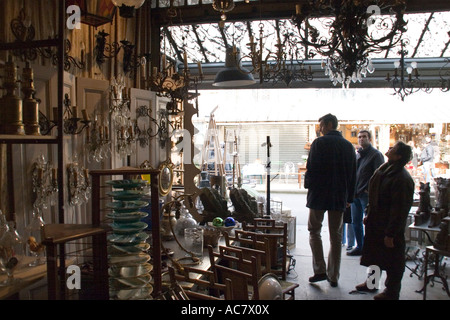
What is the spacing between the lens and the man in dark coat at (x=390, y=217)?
328cm

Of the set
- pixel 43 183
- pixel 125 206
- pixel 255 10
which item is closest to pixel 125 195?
pixel 125 206

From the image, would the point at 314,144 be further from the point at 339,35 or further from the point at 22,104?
the point at 22,104

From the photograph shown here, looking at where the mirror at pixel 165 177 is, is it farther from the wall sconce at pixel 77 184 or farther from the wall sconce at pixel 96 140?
the wall sconce at pixel 77 184

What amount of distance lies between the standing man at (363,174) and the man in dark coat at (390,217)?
1621mm

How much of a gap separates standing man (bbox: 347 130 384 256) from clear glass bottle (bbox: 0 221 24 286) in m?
4.26

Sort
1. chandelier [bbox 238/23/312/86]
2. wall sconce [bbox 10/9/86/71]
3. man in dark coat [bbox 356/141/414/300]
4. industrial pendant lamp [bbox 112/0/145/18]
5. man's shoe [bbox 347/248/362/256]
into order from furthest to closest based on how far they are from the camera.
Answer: man's shoe [bbox 347/248/362/256]
chandelier [bbox 238/23/312/86]
man in dark coat [bbox 356/141/414/300]
industrial pendant lamp [bbox 112/0/145/18]
wall sconce [bbox 10/9/86/71]

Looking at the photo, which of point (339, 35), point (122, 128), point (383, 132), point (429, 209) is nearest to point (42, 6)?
point (122, 128)

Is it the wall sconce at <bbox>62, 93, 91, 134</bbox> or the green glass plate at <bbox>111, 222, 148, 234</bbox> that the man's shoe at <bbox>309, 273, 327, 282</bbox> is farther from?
the green glass plate at <bbox>111, 222, 148, 234</bbox>

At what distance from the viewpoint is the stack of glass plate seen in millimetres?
1659

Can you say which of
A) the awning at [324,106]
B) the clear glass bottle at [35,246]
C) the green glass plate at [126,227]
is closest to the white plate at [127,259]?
the green glass plate at [126,227]

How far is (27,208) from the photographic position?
249cm

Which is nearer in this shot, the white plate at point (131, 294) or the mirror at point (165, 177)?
the white plate at point (131, 294)

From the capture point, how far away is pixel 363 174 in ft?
16.9

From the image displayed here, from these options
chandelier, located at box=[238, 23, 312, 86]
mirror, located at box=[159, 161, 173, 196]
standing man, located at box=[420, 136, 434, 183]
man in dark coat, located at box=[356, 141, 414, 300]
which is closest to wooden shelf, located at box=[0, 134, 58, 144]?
chandelier, located at box=[238, 23, 312, 86]
